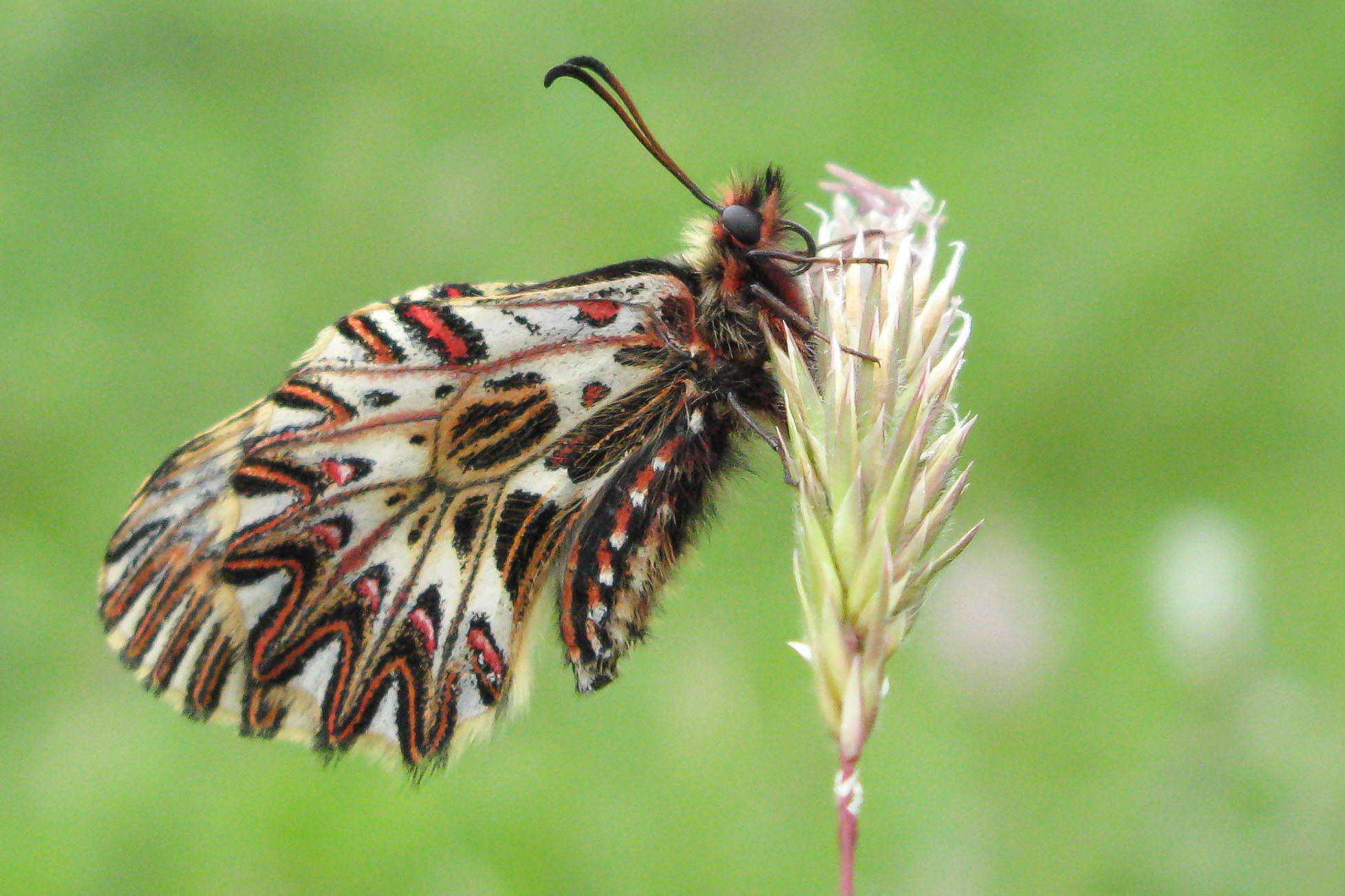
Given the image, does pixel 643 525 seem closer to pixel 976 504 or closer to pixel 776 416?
pixel 776 416

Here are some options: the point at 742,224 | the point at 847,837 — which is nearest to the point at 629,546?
the point at 742,224

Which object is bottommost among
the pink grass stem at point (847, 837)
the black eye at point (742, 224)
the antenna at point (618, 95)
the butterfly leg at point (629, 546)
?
the pink grass stem at point (847, 837)

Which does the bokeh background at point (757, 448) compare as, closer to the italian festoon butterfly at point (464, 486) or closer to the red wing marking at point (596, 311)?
the italian festoon butterfly at point (464, 486)

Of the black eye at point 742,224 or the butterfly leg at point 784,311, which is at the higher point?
the black eye at point 742,224

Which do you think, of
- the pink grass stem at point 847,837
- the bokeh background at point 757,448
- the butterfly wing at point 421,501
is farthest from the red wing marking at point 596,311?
the pink grass stem at point 847,837

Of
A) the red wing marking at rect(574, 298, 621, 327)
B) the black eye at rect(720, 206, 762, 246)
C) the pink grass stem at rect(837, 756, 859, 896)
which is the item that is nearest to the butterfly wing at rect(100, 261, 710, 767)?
the red wing marking at rect(574, 298, 621, 327)

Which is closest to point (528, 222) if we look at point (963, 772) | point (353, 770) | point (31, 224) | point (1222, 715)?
point (31, 224)
